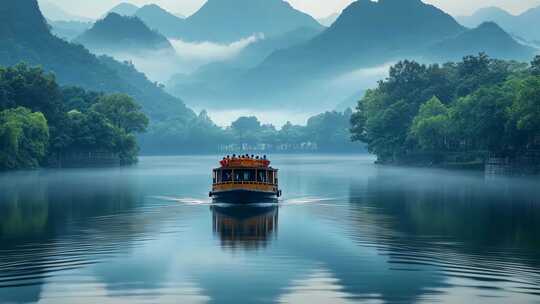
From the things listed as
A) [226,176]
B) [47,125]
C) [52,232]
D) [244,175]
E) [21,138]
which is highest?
[47,125]

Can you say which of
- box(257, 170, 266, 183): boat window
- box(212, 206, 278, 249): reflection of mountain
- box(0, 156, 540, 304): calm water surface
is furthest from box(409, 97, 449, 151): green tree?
box(212, 206, 278, 249): reflection of mountain

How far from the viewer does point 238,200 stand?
70750 mm

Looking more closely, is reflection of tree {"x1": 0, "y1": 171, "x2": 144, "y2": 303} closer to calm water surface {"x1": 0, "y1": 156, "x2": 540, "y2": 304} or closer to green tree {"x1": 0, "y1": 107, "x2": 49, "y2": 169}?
calm water surface {"x1": 0, "y1": 156, "x2": 540, "y2": 304}

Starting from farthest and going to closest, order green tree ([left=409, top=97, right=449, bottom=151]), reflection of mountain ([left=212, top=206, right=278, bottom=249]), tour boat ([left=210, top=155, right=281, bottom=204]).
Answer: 1. green tree ([left=409, top=97, right=449, bottom=151])
2. tour boat ([left=210, top=155, right=281, bottom=204])
3. reflection of mountain ([left=212, top=206, right=278, bottom=249])

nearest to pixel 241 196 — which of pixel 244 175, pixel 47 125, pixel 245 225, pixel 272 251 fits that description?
pixel 244 175

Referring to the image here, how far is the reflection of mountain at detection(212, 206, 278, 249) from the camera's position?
159ft

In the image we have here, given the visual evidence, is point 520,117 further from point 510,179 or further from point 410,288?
point 410,288

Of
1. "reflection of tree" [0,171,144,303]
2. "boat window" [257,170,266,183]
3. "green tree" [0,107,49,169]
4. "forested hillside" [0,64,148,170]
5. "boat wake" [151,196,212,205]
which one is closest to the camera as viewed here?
"reflection of tree" [0,171,144,303]

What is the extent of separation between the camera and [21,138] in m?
153

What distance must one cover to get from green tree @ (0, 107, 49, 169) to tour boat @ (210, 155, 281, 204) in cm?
8119

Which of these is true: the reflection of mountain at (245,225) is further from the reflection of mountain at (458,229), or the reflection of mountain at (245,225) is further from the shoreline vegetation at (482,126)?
the shoreline vegetation at (482,126)

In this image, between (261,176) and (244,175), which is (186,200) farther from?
(261,176)

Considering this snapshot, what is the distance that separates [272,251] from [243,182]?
90.4 ft

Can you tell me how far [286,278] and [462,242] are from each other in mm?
15606
